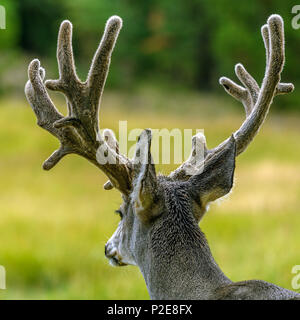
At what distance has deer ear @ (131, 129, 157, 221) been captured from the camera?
8.36ft

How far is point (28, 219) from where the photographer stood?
10719mm

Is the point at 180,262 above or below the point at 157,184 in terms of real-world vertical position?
below

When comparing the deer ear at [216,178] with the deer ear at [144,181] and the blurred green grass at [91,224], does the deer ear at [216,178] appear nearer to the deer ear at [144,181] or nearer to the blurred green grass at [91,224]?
the deer ear at [144,181]

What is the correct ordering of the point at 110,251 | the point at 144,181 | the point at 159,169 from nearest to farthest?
1. the point at 144,181
2. the point at 110,251
3. the point at 159,169

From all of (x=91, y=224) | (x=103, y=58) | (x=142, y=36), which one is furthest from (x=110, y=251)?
(x=142, y=36)

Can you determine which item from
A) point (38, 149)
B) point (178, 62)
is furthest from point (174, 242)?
point (178, 62)

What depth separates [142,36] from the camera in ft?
147

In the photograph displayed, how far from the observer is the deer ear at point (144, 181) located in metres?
2.55

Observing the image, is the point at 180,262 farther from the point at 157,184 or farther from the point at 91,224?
the point at 91,224

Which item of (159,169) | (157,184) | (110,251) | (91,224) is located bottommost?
(91,224)

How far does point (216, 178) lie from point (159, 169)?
500 cm

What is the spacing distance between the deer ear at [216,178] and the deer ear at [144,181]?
0.20 metres

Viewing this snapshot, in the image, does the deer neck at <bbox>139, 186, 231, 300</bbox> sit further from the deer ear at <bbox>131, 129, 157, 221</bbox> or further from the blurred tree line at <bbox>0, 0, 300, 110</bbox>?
the blurred tree line at <bbox>0, 0, 300, 110</bbox>
